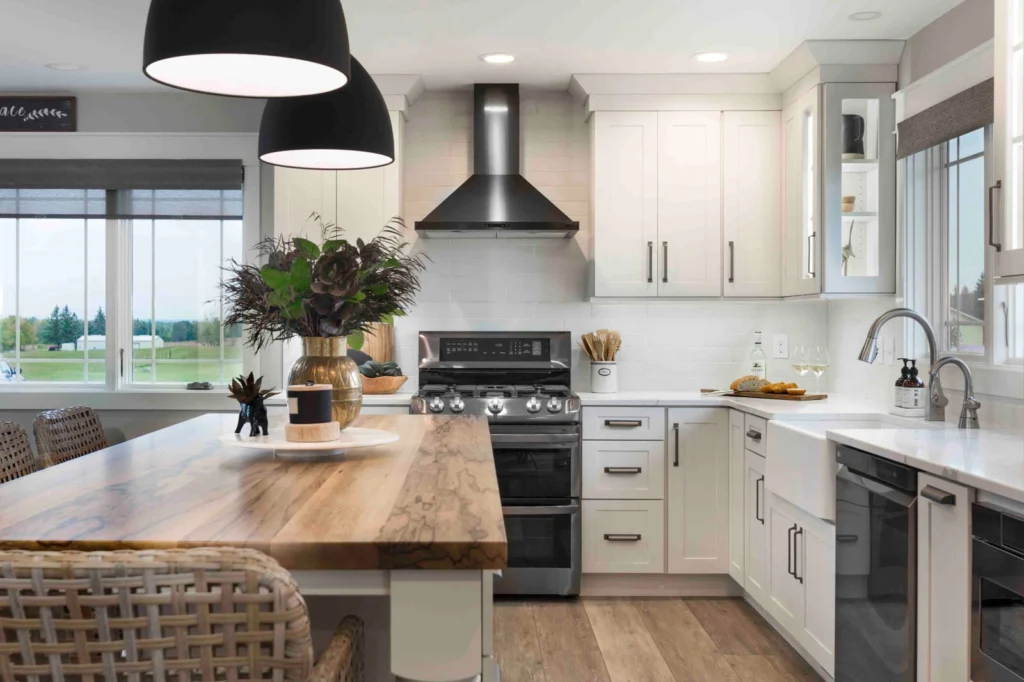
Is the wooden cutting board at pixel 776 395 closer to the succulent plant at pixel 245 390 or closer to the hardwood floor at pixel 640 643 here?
the hardwood floor at pixel 640 643

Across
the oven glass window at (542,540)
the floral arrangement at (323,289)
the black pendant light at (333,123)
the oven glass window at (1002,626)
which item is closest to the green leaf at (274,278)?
the floral arrangement at (323,289)

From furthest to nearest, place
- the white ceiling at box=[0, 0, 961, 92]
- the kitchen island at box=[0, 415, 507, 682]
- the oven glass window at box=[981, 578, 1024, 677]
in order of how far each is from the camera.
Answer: the white ceiling at box=[0, 0, 961, 92], the oven glass window at box=[981, 578, 1024, 677], the kitchen island at box=[0, 415, 507, 682]

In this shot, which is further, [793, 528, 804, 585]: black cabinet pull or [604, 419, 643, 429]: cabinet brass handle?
[604, 419, 643, 429]: cabinet brass handle

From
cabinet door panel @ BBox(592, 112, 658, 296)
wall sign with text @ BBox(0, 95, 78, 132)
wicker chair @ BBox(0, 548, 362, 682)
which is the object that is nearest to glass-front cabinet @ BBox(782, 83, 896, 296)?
cabinet door panel @ BBox(592, 112, 658, 296)

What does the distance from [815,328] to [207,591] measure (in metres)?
4.18

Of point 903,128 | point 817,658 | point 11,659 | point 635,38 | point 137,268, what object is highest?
point 635,38

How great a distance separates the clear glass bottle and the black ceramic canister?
2820mm

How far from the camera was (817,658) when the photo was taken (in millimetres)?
2951

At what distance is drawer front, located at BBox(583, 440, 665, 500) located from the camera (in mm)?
4086

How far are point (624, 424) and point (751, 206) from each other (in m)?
1.31

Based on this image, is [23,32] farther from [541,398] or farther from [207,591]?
[207,591]

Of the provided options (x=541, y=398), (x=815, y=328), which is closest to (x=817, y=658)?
(x=541, y=398)

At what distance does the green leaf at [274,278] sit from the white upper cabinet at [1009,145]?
6.42 feet

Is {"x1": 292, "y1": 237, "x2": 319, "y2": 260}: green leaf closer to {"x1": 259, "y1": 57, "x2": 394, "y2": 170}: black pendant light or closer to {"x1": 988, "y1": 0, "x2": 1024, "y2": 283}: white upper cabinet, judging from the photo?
{"x1": 259, "y1": 57, "x2": 394, "y2": 170}: black pendant light
